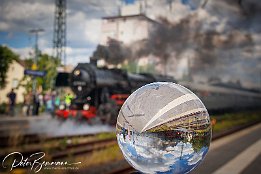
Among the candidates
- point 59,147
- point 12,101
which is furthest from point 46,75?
point 59,147

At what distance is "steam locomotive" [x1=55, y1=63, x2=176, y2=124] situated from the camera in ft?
57.1

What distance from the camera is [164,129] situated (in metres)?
2.29

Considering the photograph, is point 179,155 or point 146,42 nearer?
point 179,155

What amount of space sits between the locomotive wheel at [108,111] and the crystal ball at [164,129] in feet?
50.2

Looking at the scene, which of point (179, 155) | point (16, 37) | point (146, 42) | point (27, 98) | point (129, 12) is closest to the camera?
point (179, 155)

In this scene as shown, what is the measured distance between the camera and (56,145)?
1147cm

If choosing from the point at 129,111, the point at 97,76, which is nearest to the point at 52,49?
the point at 97,76

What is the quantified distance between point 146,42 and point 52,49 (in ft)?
30.6

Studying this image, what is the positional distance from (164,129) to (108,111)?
1552 cm

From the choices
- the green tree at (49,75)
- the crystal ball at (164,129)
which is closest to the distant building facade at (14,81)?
the green tree at (49,75)

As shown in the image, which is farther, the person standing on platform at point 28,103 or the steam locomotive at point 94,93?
the person standing on platform at point 28,103

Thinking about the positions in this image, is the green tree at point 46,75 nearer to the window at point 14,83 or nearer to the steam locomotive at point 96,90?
the window at point 14,83

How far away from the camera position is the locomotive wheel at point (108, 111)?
17.7 m

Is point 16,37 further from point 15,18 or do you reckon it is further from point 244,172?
point 244,172
